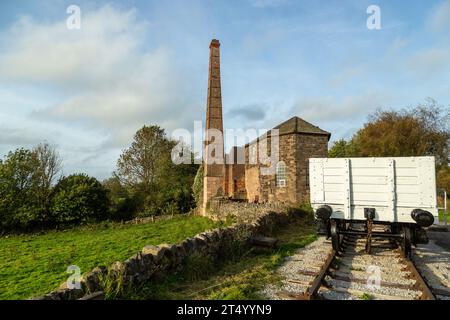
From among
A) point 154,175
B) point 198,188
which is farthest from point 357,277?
point 154,175

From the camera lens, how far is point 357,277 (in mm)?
5520

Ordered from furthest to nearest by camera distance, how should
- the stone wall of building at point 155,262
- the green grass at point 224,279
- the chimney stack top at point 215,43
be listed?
the chimney stack top at point 215,43 → the green grass at point 224,279 → the stone wall of building at point 155,262

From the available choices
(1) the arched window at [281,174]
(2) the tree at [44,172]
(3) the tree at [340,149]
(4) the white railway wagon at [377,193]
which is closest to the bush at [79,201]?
(2) the tree at [44,172]

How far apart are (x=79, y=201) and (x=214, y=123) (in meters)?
14.0

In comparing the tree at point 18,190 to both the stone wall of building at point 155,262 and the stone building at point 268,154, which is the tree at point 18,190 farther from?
the stone wall of building at point 155,262

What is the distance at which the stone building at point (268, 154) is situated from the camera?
22.8 m

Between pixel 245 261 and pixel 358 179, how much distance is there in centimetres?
330

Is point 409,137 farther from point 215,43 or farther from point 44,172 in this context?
point 44,172

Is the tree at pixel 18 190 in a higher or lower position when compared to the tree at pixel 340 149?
lower

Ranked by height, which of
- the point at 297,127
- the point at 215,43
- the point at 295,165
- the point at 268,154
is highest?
the point at 215,43

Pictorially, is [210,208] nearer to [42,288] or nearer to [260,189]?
[260,189]

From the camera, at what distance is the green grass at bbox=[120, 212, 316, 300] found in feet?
15.5

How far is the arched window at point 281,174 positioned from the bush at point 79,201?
16432mm

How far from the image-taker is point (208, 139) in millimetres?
27922
